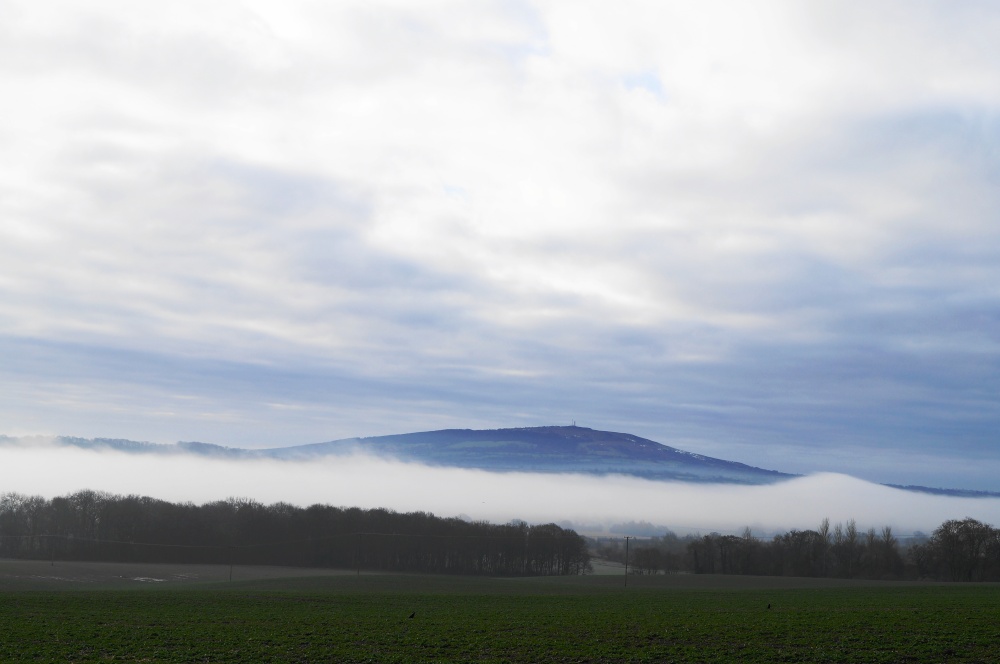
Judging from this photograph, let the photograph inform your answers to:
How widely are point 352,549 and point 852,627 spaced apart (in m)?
109

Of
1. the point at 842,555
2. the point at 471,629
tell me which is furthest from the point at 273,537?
the point at 471,629

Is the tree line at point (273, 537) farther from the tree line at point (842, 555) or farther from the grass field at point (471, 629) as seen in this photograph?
the grass field at point (471, 629)

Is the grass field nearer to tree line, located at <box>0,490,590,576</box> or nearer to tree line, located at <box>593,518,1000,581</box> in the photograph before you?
tree line, located at <box>593,518,1000,581</box>

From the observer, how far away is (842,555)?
134875 mm

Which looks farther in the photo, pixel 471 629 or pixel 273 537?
pixel 273 537

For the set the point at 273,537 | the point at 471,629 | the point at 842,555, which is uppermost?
the point at 471,629

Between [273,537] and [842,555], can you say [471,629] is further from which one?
[273,537]

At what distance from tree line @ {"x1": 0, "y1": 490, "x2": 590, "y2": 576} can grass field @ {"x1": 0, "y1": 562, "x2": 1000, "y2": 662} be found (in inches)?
3107

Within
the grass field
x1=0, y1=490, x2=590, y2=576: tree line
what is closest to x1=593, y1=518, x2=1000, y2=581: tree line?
x1=0, y1=490, x2=590, y2=576: tree line

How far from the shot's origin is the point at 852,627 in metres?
35.4

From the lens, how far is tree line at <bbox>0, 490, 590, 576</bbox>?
436 ft

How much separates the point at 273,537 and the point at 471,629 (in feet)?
383

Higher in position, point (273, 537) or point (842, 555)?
point (842, 555)

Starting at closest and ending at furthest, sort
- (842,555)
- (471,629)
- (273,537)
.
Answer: (471,629)
(842,555)
(273,537)
